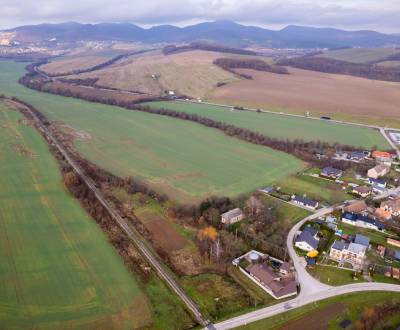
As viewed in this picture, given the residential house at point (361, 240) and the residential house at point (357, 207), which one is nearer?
the residential house at point (361, 240)

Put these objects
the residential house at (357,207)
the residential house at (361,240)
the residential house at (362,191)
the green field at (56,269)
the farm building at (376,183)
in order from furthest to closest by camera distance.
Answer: the farm building at (376,183) < the residential house at (362,191) < the residential house at (357,207) < the residential house at (361,240) < the green field at (56,269)

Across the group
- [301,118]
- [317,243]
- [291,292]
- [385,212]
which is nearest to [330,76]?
[301,118]

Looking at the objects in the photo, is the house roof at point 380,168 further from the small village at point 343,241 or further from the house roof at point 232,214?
the house roof at point 232,214

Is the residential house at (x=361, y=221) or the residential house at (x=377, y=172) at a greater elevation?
the residential house at (x=377, y=172)

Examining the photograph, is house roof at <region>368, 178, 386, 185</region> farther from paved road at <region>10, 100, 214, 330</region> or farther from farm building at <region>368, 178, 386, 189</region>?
paved road at <region>10, 100, 214, 330</region>

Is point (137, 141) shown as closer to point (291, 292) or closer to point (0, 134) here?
point (0, 134)

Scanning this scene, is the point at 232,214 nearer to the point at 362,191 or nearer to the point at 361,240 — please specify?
the point at 361,240

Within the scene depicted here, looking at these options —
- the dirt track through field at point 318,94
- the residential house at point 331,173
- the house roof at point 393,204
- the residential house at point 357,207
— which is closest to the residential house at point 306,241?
the residential house at point 357,207
